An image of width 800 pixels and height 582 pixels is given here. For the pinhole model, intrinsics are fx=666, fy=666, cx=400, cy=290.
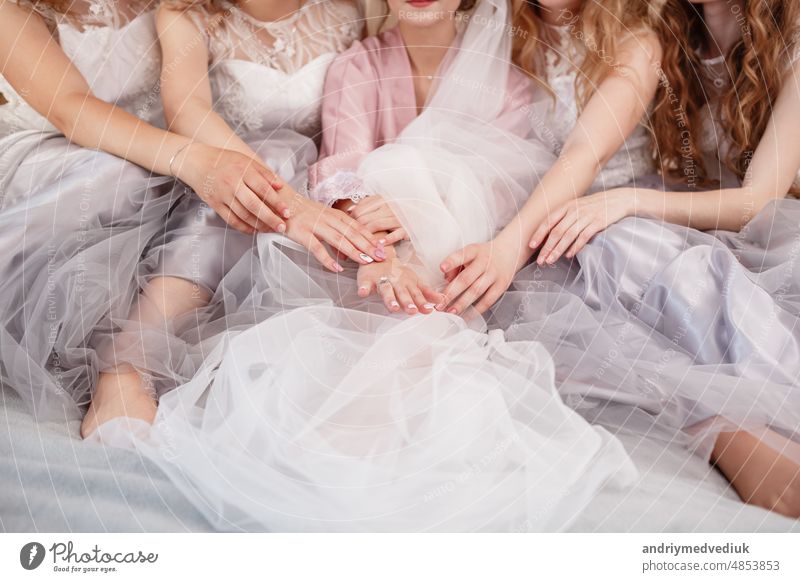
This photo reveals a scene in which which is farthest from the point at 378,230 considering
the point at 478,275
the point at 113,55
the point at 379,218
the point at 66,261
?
the point at 113,55

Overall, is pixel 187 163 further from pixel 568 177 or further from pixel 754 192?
pixel 754 192

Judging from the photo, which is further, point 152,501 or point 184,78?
point 184,78

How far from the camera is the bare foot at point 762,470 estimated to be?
592 millimetres

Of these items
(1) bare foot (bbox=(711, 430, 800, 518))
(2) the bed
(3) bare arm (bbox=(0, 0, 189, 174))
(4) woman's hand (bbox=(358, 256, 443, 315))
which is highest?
(3) bare arm (bbox=(0, 0, 189, 174))

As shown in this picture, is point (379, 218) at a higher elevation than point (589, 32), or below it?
below

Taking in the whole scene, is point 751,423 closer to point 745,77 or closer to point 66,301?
point 745,77

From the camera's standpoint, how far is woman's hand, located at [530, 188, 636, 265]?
0.76 m

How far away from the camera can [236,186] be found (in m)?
0.77

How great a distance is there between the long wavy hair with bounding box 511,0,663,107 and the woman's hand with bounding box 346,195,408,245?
1.01 feet

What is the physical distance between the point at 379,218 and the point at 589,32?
0.39 m

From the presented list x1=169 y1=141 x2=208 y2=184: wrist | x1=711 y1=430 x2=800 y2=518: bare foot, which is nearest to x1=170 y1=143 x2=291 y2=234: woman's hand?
x1=169 y1=141 x2=208 y2=184: wrist

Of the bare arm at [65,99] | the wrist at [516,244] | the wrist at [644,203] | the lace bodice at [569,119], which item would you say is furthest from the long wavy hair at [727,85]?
the bare arm at [65,99]

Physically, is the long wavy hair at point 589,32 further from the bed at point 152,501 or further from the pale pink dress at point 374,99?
the bed at point 152,501

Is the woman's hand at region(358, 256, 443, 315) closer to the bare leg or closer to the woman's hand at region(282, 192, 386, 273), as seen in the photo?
the woman's hand at region(282, 192, 386, 273)
